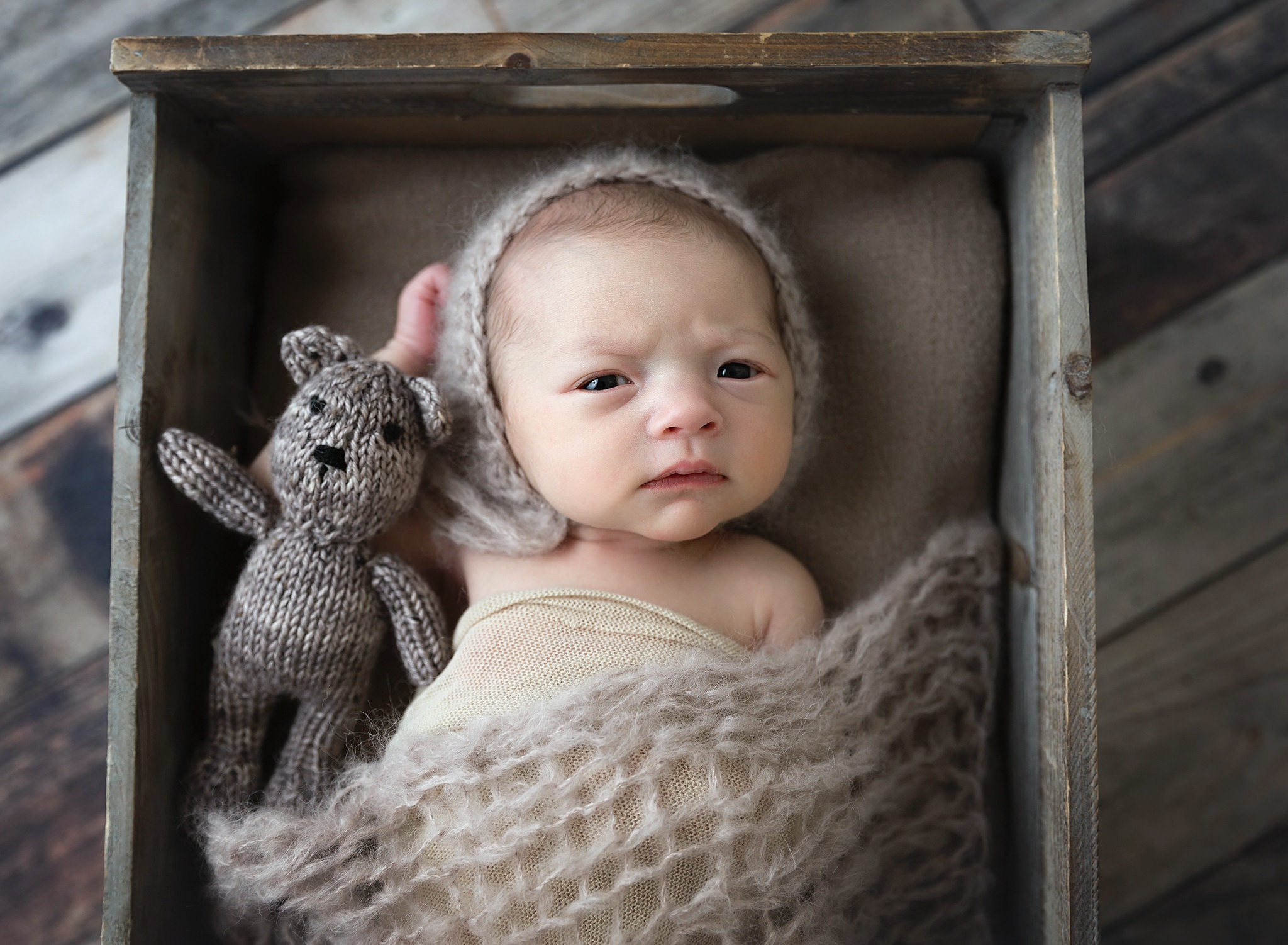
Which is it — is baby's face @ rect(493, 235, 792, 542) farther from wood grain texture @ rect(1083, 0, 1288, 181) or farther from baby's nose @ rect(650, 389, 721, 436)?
wood grain texture @ rect(1083, 0, 1288, 181)

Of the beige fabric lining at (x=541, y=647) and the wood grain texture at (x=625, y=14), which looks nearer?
the beige fabric lining at (x=541, y=647)

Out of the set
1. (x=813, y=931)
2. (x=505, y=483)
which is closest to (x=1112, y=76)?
(x=505, y=483)

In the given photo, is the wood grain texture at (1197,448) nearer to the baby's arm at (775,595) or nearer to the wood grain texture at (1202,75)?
the wood grain texture at (1202,75)

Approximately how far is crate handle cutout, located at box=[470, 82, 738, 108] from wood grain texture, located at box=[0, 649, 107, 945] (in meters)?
0.83

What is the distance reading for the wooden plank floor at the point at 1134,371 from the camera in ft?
3.83

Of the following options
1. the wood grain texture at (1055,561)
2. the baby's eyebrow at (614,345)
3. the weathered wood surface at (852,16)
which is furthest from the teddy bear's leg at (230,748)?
the weathered wood surface at (852,16)

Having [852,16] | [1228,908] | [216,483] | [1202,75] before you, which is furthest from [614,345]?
[1228,908]

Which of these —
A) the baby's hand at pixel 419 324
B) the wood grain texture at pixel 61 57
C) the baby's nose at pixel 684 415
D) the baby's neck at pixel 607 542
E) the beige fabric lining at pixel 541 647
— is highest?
the wood grain texture at pixel 61 57

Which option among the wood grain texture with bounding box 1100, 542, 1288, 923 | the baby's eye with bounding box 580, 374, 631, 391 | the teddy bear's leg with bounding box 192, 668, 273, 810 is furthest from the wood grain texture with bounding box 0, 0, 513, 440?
the wood grain texture with bounding box 1100, 542, 1288, 923

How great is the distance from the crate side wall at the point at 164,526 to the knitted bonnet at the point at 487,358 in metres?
0.24

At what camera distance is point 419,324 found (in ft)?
3.30

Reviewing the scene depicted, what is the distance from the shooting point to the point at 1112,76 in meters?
1.19

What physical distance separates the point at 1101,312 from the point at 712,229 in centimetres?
→ 61

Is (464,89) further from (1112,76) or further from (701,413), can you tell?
(1112,76)
